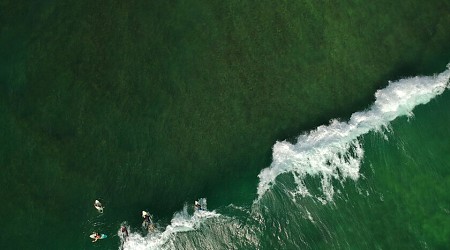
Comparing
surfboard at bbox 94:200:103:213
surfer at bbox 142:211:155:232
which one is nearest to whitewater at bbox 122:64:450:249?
surfer at bbox 142:211:155:232

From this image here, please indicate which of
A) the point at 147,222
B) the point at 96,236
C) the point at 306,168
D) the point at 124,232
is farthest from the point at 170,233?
the point at 306,168

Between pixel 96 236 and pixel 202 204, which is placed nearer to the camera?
pixel 96 236

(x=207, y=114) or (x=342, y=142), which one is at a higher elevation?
Result: (x=207, y=114)

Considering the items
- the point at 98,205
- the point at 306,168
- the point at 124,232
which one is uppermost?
the point at 98,205

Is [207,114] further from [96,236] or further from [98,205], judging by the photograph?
[96,236]

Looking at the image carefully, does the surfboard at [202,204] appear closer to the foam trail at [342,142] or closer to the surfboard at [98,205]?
the foam trail at [342,142]

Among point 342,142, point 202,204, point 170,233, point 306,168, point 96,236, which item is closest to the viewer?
point 96,236
